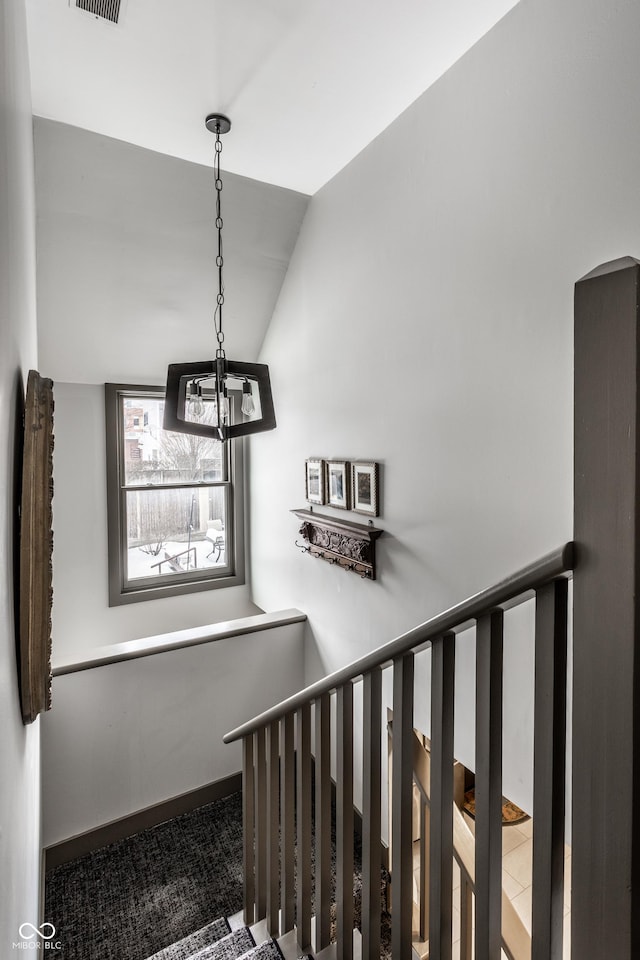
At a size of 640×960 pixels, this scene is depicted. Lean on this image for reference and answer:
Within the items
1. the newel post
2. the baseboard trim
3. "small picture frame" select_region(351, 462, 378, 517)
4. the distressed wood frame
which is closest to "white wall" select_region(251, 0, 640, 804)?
"small picture frame" select_region(351, 462, 378, 517)

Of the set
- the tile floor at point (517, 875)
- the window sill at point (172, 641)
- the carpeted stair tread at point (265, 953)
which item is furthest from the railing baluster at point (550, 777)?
the tile floor at point (517, 875)

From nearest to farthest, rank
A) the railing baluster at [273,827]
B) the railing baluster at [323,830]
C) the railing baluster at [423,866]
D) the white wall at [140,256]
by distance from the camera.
A: the railing baluster at [323,830] → the railing baluster at [273,827] → the railing baluster at [423,866] → the white wall at [140,256]

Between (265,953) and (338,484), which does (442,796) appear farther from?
(338,484)

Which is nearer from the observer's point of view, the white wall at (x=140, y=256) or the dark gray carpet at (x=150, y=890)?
the dark gray carpet at (x=150, y=890)

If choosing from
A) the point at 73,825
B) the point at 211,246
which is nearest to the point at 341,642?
the point at 73,825

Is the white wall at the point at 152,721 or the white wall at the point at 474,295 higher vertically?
the white wall at the point at 474,295

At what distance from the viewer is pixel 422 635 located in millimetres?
1112

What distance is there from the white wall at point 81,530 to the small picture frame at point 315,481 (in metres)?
1.46

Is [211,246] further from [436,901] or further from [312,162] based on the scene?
[436,901]

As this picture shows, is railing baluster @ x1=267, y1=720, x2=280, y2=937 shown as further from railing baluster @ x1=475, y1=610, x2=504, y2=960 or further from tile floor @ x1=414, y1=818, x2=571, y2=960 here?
tile floor @ x1=414, y1=818, x2=571, y2=960

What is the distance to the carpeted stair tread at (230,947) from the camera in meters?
1.77

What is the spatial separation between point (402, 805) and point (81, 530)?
2.90 m

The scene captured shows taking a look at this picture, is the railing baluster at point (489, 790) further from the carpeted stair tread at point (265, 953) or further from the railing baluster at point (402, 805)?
the carpeted stair tread at point (265, 953)

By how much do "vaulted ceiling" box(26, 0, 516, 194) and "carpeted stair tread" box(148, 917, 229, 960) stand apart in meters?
3.28
